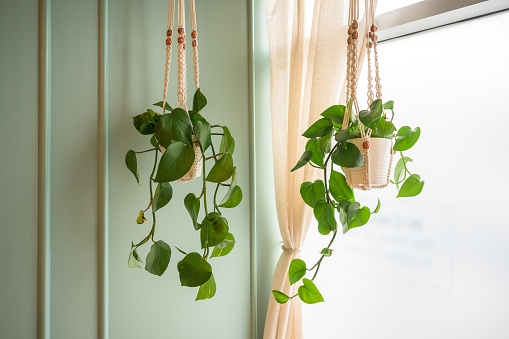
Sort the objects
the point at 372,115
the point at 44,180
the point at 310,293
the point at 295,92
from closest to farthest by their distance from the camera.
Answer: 1. the point at 372,115
2. the point at 310,293
3. the point at 44,180
4. the point at 295,92

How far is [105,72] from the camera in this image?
3.11ft

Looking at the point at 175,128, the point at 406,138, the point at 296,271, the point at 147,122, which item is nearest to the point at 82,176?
the point at 147,122

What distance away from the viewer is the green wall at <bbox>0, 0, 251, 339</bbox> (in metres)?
0.83

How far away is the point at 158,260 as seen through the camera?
0.78m

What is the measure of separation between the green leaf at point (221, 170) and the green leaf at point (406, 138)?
1.24 feet

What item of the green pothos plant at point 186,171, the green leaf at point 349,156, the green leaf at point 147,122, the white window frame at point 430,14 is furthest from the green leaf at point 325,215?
the white window frame at point 430,14

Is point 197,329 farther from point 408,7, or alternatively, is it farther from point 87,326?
point 408,7

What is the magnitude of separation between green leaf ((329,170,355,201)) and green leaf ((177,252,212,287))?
1.12 ft

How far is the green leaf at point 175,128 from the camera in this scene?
0.71 m

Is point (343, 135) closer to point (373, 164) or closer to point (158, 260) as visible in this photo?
point (373, 164)

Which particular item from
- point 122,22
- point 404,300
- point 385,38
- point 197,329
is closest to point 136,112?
point 122,22

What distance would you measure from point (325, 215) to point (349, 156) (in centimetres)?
14

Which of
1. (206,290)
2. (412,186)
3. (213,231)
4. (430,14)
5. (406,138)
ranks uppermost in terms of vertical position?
(430,14)

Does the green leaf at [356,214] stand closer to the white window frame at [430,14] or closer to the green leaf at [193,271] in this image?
the green leaf at [193,271]
